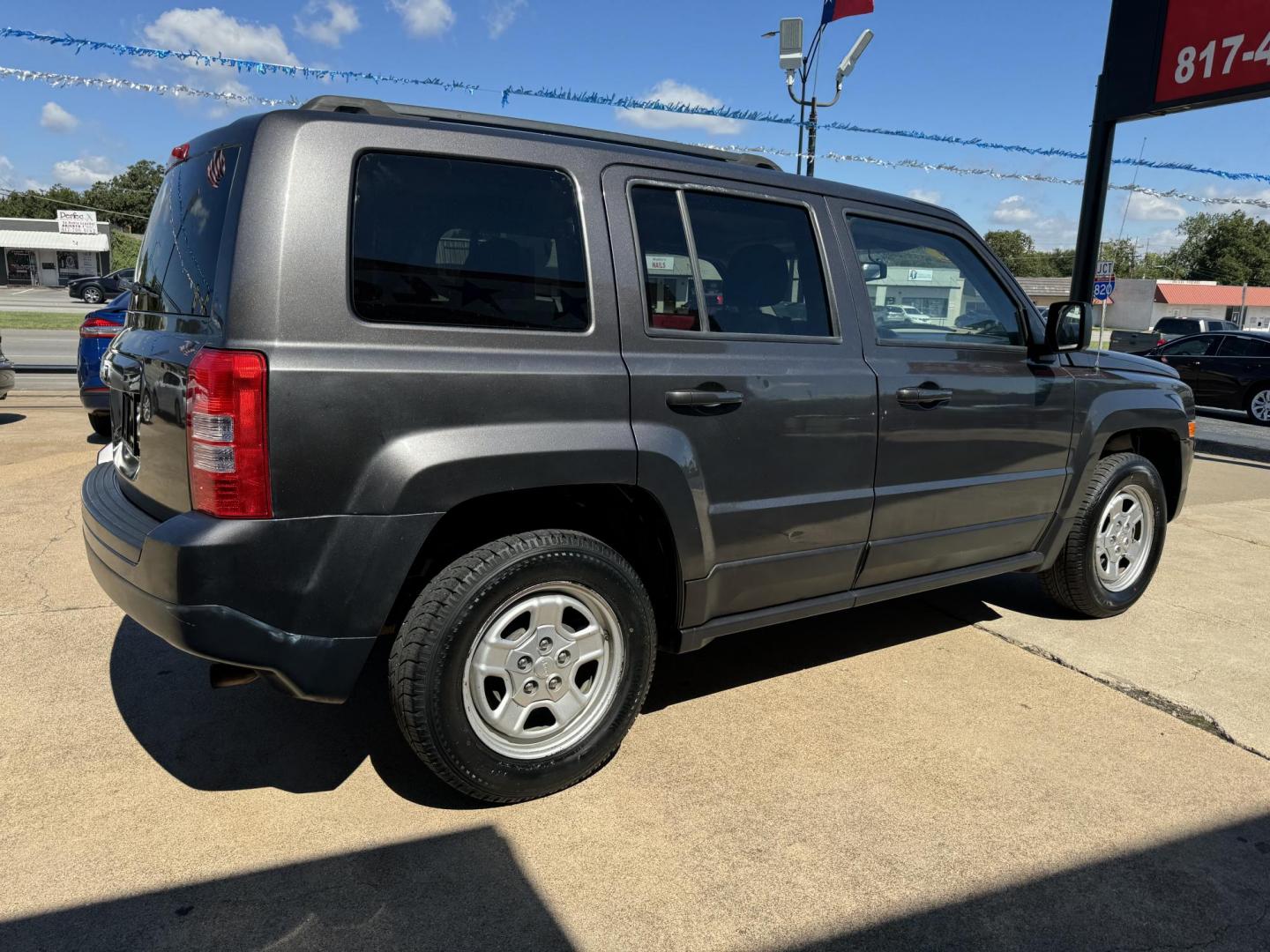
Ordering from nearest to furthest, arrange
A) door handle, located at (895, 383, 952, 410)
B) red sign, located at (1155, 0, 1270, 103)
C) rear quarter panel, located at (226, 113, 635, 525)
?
rear quarter panel, located at (226, 113, 635, 525), door handle, located at (895, 383, 952, 410), red sign, located at (1155, 0, 1270, 103)

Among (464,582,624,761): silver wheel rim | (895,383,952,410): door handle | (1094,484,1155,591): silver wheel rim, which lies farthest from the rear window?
(1094,484,1155,591): silver wheel rim

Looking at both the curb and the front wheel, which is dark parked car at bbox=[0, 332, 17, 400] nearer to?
the curb

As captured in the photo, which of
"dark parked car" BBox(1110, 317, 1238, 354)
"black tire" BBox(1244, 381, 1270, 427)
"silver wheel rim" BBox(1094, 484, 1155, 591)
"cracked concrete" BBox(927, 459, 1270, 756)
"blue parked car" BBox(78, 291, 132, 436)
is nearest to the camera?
"cracked concrete" BBox(927, 459, 1270, 756)

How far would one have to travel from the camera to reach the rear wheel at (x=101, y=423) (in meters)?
7.80

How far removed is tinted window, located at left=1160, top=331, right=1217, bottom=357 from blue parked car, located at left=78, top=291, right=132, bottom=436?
1691 centimetres

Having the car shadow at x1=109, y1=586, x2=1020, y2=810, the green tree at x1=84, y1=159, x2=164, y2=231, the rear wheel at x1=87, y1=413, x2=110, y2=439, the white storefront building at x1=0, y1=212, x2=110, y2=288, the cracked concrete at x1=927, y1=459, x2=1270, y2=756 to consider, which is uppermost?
the green tree at x1=84, y1=159, x2=164, y2=231

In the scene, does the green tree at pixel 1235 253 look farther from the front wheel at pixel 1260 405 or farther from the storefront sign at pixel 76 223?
the storefront sign at pixel 76 223

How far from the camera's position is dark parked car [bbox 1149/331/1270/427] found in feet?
49.5

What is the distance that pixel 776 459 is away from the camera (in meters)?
3.07

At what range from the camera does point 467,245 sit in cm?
255

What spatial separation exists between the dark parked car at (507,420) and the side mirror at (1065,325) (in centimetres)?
40

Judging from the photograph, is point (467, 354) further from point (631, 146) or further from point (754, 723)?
point (754, 723)

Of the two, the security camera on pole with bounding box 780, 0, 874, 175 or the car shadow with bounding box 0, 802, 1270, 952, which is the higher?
the security camera on pole with bounding box 780, 0, 874, 175

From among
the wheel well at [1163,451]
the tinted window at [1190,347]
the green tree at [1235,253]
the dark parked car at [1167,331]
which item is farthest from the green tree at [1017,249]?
the wheel well at [1163,451]
